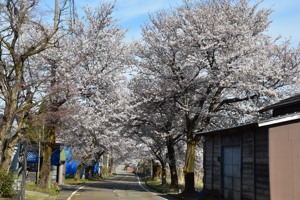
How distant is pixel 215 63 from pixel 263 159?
392 inches

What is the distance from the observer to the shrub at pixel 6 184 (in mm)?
16672

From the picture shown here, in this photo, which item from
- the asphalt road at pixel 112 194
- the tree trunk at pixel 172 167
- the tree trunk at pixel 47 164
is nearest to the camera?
the asphalt road at pixel 112 194

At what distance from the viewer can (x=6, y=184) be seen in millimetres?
16891

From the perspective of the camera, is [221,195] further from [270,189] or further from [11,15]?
[11,15]

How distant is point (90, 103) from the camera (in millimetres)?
28953

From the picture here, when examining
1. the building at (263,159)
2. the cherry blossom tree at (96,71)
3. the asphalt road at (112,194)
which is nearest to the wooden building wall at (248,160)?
the building at (263,159)

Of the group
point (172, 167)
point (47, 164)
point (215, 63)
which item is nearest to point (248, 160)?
point (215, 63)

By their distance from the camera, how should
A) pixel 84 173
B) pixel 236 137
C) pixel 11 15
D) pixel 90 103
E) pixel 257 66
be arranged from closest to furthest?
pixel 11 15, pixel 236 137, pixel 257 66, pixel 90 103, pixel 84 173

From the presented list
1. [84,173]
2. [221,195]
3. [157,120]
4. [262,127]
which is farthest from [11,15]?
[84,173]

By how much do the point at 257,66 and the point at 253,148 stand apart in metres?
8.46

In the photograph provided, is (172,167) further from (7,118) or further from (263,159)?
(7,118)

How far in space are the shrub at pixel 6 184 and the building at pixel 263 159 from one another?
34.0ft

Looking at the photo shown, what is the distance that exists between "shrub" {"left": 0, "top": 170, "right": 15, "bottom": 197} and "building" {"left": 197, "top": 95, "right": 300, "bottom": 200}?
34.0 feet

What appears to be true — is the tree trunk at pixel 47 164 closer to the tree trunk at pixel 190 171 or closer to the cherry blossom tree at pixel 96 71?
the cherry blossom tree at pixel 96 71
